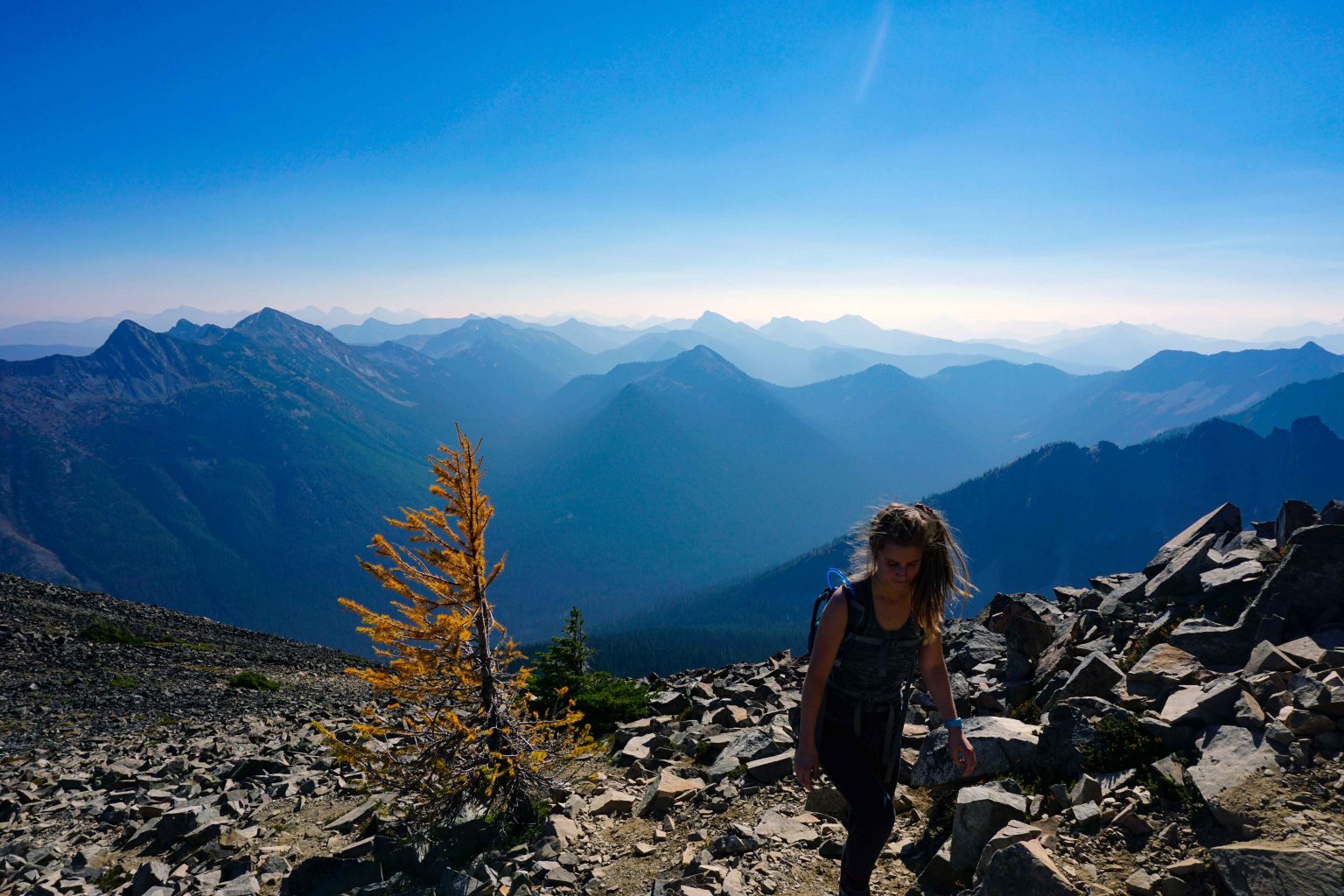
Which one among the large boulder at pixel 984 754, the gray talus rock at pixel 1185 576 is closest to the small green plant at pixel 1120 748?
the large boulder at pixel 984 754

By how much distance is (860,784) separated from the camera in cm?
549

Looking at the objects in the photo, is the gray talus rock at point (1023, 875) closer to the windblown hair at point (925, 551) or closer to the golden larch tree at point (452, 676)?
the windblown hair at point (925, 551)

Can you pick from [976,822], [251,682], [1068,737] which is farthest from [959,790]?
[251,682]

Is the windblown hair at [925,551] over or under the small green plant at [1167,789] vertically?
over

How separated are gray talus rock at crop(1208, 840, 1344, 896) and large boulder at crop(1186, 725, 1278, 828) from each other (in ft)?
1.91

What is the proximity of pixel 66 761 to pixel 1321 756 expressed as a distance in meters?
26.3

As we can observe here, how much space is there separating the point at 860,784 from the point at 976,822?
266 cm

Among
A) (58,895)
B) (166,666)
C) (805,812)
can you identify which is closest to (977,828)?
(805,812)

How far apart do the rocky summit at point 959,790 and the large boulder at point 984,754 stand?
0.03 metres

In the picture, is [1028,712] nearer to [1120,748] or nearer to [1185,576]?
[1120,748]

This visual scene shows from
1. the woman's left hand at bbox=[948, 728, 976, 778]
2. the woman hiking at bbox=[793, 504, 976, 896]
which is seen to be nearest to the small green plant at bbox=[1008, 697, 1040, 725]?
the woman's left hand at bbox=[948, 728, 976, 778]

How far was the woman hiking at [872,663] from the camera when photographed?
5426 mm

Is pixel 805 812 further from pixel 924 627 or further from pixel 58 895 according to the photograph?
pixel 58 895

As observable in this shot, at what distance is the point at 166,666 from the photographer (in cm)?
3306
